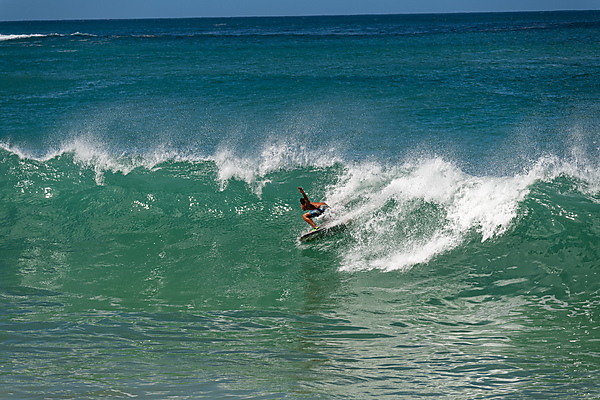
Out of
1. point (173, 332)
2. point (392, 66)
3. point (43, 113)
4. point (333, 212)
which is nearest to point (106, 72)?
point (43, 113)

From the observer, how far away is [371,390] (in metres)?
5.64

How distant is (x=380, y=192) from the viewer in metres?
11.5

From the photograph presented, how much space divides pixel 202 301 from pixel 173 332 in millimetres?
1280

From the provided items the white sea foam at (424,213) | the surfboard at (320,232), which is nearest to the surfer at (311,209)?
the surfboard at (320,232)

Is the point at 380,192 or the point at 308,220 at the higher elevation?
the point at 380,192

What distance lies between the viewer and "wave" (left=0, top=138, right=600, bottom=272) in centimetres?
992

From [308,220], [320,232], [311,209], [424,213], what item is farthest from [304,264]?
[424,213]

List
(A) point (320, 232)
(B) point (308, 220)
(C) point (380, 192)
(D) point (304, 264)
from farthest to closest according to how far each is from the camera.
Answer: (C) point (380, 192), (B) point (308, 220), (A) point (320, 232), (D) point (304, 264)

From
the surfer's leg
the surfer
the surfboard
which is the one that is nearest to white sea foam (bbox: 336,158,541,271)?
the surfboard

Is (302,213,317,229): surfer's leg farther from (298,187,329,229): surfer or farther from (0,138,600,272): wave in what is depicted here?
(0,138,600,272): wave

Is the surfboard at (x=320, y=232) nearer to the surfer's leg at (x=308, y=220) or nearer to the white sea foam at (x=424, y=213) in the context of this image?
the surfer's leg at (x=308, y=220)

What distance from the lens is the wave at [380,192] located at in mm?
9922

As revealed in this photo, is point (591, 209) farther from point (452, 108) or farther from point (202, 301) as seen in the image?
point (452, 108)

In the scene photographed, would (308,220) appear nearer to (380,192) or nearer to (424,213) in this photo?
(380,192)
